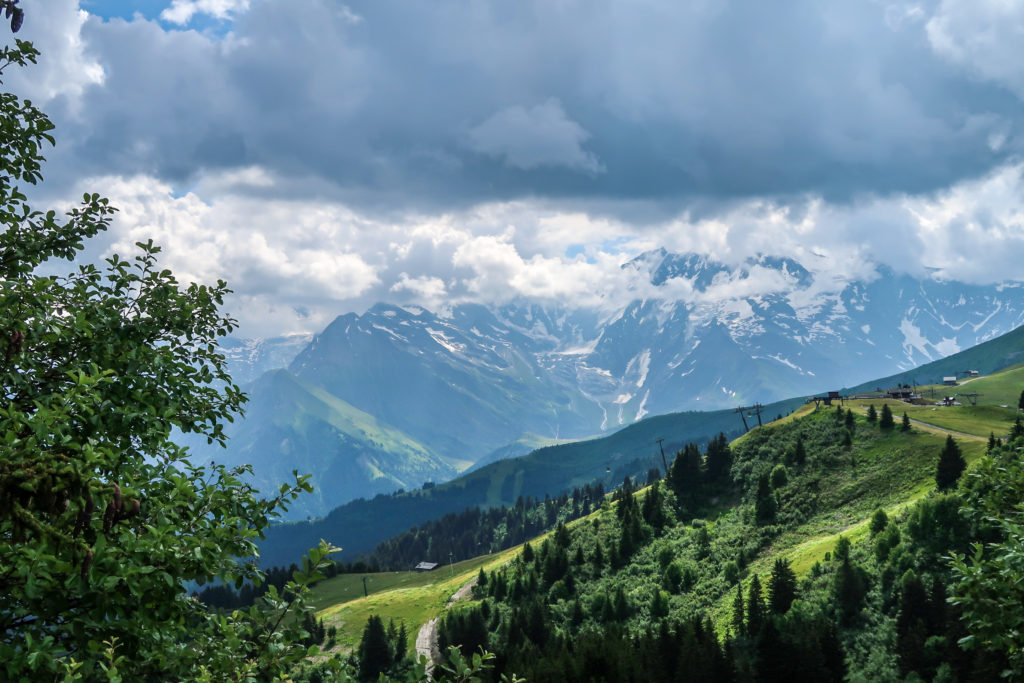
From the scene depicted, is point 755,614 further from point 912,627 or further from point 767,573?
point 767,573

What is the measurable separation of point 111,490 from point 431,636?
159001 mm

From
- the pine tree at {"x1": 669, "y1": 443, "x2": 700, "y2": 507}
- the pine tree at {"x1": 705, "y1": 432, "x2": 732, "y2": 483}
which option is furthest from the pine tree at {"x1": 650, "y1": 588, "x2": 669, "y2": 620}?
the pine tree at {"x1": 705, "y1": 432, "x2": 732, "y2": 483}

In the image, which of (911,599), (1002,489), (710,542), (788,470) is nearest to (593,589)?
(710,542)

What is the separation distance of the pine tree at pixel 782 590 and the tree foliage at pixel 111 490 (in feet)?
281

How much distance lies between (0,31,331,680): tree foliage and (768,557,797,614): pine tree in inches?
3377

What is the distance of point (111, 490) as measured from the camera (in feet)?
24.5

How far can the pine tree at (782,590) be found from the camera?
83.4m

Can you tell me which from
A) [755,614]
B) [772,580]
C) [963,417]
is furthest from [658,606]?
[963,417]

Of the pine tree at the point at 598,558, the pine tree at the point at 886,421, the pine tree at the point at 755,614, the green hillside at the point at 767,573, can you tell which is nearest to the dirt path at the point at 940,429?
the green hillside at the point at 767,573

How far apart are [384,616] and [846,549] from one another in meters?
126

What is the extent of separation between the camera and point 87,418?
421 inches

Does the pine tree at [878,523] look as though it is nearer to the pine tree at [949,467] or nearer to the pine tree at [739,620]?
the pine tree at [949,467]

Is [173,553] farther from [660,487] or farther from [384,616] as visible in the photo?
[384,616]

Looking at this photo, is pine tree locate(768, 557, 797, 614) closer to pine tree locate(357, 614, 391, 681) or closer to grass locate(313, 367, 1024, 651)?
grass locate(313, 367, 1024, 651)
